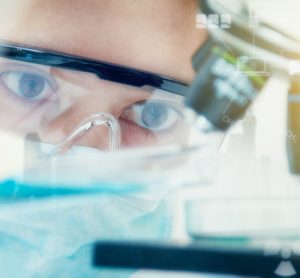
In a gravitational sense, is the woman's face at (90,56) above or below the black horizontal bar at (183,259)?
above

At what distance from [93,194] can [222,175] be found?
0.30 m

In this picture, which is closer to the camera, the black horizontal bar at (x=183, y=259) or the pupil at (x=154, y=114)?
the black horizontal bar at (x=183, y=259)

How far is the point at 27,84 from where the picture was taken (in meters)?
1.22

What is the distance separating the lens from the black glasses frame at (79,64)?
1.12 metres

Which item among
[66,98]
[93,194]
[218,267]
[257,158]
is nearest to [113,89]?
[66,98]

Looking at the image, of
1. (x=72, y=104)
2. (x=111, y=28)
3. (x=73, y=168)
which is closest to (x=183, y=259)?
(x=73, y=168)

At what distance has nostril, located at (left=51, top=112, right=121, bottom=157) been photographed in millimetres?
1166

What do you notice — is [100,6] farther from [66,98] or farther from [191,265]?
[191,265]

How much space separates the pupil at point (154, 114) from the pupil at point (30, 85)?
25 centimetres

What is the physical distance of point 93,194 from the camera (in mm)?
1188

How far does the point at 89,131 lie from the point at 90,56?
17 centimetres

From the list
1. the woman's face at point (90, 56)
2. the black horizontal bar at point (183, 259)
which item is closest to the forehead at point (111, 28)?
the woman's face at point (90, 56)

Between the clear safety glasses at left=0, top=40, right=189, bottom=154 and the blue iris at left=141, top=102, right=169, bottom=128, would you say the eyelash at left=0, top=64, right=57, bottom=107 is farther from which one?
the blue iris at left=141, top=102, right=169, bottom=128

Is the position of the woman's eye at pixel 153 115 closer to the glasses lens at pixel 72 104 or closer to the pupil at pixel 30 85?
the glasses lens at pixel 72 104
